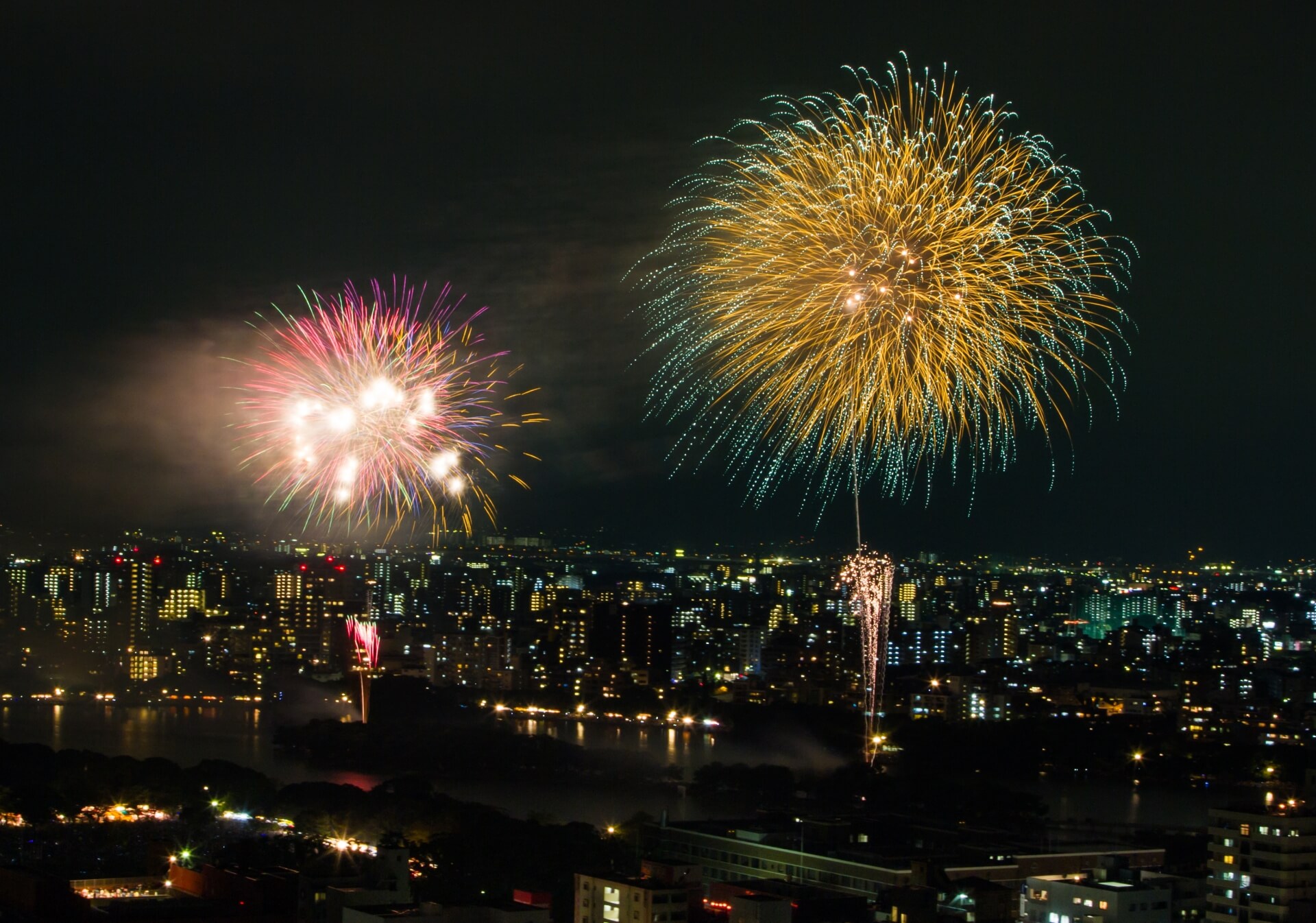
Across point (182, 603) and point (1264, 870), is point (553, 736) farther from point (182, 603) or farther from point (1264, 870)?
point (1264, 870)

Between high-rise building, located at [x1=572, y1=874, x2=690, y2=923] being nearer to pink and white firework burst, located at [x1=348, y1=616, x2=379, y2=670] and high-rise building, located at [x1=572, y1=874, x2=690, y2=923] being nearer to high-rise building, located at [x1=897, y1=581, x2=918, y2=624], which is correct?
pink and white firework burst, located at [x1=348, y1=616, x2=379, y2=670]

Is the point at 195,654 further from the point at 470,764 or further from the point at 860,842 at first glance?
the point at 860,842

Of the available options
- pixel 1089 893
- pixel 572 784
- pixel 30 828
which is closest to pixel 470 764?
pixel 572 784

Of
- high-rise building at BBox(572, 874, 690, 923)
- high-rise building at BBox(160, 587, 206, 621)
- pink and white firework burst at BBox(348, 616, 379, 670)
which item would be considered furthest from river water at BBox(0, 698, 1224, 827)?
high-rise building at BBox(572, 874, 690, 923)

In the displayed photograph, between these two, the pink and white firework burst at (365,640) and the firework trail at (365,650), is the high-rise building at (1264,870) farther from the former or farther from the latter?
the pink and white firework burst at (365,640)

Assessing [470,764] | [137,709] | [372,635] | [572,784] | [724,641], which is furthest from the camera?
[724,641]

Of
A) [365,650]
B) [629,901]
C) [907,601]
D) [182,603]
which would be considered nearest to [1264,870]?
[629,901]
